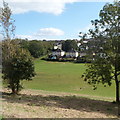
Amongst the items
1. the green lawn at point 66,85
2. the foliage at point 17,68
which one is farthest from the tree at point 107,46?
the green lawn at point 66,85

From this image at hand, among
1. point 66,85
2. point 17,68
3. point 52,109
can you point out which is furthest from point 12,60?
point 66,85

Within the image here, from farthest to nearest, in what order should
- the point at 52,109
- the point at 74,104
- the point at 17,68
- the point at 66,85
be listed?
the point at 66,85 < the point at 17,68 < the point at 74,104 < the point at 52,109

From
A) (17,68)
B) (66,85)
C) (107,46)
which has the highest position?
(107,46)

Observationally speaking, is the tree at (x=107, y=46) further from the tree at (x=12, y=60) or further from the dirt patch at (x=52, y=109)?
the tree at (x=12, y=60)

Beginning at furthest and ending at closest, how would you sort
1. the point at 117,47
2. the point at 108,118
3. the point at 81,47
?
the point at 81,47 < the point at 117,47 < the point at 108,118

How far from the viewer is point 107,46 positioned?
34.0 ft

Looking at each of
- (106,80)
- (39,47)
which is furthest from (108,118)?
(39,47)

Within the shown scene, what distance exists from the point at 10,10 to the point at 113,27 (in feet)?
22.8

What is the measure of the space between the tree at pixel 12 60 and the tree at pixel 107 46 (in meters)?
4.55

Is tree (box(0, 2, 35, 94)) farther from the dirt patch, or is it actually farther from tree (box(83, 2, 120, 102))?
tree (box(83, 2, 120, 102))

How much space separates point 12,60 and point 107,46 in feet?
21.6

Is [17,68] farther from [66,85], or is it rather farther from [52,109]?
[66,85]

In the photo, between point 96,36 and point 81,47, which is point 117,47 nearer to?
point 96,36

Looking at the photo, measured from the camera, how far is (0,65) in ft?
39.7
